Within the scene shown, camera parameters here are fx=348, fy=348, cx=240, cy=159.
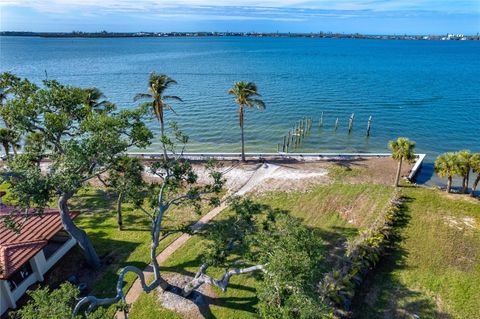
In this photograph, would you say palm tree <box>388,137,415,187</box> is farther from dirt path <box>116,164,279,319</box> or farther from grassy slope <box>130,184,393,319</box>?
dirt path <box>116,164,279,319</box>

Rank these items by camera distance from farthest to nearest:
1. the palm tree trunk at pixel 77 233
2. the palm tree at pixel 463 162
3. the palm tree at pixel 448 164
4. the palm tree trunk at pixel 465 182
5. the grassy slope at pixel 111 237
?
the palm tree trunk at pixel 465 182 < the palm tree at pixel 448 164 < the palm tree at pixel 463 162 < the grassy slope at pixel 111 237 < the palm tree trunk at pixel 77 233

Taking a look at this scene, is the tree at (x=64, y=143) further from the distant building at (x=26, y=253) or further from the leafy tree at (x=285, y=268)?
the leafy tree at (x=285, y=268)

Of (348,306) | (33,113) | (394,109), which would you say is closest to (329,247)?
(348,306)

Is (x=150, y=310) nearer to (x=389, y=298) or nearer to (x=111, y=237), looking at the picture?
(x=111, y=237)

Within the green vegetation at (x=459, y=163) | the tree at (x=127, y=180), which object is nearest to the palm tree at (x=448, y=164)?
the green vegetation at (x=459, y=163)

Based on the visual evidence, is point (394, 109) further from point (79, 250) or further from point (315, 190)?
point (79, 250)

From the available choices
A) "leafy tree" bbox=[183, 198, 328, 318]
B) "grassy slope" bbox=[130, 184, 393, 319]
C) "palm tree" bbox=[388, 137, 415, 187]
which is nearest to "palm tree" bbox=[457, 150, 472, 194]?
"palm tree" bbox=[388, 137, 415, 187]
